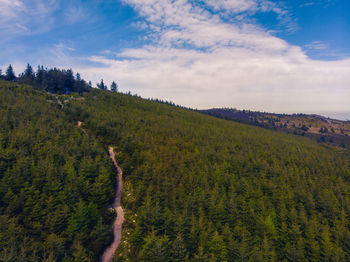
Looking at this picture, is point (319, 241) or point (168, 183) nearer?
point (319, 241)

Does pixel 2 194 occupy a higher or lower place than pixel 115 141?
lower

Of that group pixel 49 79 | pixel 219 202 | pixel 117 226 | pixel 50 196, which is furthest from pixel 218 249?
pixel 49 79

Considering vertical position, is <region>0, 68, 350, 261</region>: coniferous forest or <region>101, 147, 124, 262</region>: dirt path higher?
<region>0, 68, 350, 261</region>: coniferous forest

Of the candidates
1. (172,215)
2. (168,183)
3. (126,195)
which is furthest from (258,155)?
(126,195)

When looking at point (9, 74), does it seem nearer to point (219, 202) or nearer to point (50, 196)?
point (50, 196)

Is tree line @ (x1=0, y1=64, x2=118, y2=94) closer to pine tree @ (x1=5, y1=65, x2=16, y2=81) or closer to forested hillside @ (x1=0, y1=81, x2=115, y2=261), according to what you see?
pine tree @ (x1=5, y1=65, x2=16, y2=81)

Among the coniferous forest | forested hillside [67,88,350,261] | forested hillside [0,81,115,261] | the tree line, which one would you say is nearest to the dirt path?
the coniferous forest

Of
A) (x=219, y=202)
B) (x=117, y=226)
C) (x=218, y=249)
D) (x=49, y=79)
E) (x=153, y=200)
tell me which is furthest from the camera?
(x=49, y=79)

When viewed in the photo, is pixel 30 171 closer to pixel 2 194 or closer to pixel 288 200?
pixel 2 194

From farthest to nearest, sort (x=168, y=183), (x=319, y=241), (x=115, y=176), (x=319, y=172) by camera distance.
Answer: (x=319, y=172)
(x=115, y=176)
(x=168, y=183)
(x=319, y=241)
